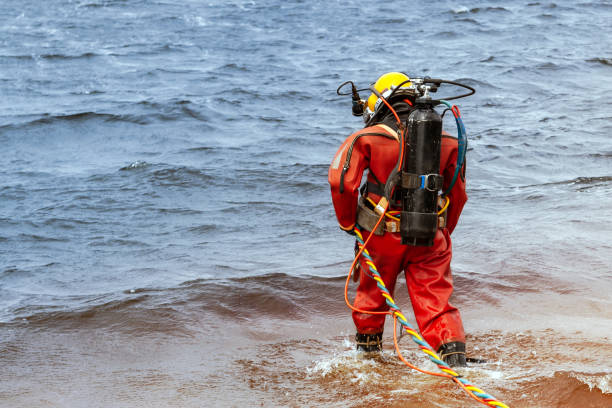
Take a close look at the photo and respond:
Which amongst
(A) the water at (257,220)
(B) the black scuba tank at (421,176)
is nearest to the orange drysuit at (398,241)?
(B) the black scuba tank at (421,176)

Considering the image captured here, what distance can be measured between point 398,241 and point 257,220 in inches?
202

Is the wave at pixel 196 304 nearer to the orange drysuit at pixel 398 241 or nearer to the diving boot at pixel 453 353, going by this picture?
the orange drysuit at pixel 398 241

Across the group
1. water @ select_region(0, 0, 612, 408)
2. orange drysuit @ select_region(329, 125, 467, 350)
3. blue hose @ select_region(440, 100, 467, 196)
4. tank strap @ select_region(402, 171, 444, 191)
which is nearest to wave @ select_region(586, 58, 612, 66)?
water @ select_region(0, 0, 612, 408)

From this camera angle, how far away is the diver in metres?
4.23

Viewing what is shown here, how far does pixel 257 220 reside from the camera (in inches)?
367

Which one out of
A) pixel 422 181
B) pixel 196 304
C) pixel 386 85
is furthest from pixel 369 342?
pixel 196 304

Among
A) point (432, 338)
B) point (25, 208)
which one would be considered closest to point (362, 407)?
point (432, 338)

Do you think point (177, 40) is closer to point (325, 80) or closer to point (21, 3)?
point (325, 80)

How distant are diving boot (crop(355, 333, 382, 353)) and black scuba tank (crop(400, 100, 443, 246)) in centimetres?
82

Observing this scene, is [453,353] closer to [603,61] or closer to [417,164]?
[417,164]

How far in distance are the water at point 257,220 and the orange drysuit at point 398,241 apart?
0.35 meters

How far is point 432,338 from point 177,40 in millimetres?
19630

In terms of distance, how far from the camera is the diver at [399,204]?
4227 millimetres

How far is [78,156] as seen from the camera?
504 inches
